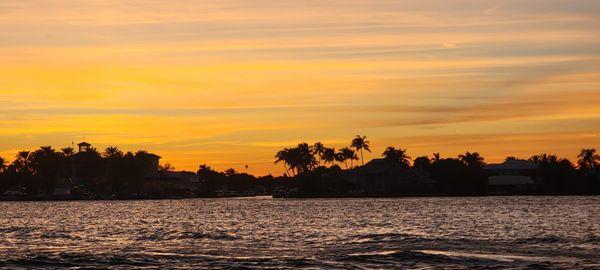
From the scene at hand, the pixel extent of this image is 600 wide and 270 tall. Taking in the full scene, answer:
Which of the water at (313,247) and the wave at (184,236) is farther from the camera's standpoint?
the wave at (184,236)

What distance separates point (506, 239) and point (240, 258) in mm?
22609

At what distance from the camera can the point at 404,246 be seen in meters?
59.2

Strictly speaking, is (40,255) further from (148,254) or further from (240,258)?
(240,258)

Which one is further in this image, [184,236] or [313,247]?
[184,236]

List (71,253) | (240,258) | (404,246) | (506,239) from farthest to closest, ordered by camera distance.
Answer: (506,239) < (404,246) < (71,253) < (240,258)

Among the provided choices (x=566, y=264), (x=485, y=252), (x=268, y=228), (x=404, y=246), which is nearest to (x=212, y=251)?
(x=404, y=246)

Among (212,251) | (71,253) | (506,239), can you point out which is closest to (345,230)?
(506,239)

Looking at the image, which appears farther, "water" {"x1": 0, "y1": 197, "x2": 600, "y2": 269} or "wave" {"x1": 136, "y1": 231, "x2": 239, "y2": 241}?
"wave" {"x1": 136, "y1": 231, "x2": 239, "y2": 241}

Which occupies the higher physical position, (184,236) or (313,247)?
(184,236)

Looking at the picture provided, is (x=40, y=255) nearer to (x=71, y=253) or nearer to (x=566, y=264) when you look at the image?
(x=71, y=253)

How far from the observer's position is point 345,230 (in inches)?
3174

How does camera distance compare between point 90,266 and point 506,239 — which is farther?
point 506,239

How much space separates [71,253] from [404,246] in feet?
67.9

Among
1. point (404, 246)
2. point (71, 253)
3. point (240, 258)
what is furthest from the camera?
point (404, 246)
